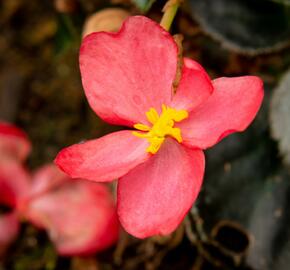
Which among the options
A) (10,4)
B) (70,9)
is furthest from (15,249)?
(10,4)

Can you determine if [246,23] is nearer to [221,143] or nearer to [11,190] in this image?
[221,143]

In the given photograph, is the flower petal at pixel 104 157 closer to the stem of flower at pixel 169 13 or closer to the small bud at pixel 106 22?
the stem of flower at pixel 169 13

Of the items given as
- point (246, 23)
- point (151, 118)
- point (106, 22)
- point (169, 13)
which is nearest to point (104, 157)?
point (151, 118)

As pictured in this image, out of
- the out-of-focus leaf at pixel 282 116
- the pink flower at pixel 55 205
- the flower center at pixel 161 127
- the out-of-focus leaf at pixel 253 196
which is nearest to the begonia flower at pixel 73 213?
the pink flower at pixel 55 205

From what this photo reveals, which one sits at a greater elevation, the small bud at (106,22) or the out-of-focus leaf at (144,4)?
the out-of-focus leaf at (144,4)

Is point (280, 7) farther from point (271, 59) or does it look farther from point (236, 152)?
point (236, 152)
